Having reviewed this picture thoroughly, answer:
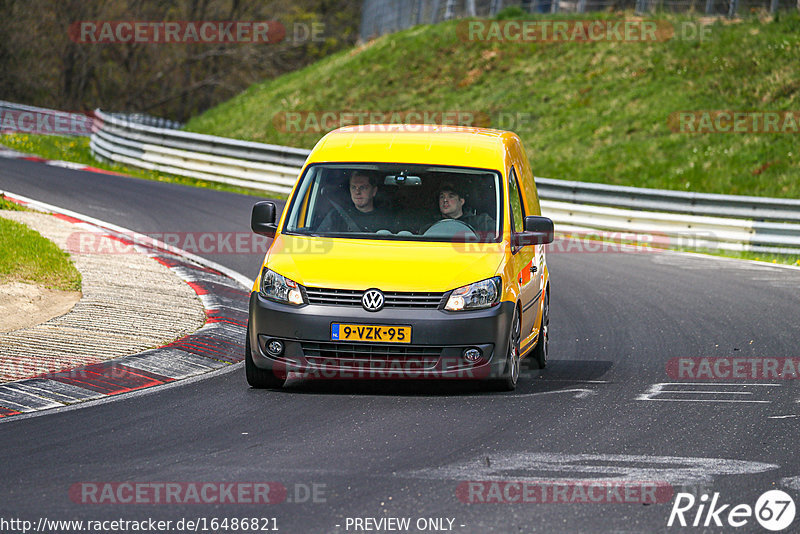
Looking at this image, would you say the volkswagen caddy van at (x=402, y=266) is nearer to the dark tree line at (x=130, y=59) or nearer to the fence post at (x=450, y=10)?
the fence post at (x=450, y=10)

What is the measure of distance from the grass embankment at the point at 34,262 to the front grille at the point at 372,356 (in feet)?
16.0

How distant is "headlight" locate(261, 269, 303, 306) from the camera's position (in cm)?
852

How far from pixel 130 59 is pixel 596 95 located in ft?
94.9

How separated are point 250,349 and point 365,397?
2.98ft

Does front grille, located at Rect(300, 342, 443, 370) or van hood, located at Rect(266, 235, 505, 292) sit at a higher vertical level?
van hood, located at Rect(266, 235, 505, 292)

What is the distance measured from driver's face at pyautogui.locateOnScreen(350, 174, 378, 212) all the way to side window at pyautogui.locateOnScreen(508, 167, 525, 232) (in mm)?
1111

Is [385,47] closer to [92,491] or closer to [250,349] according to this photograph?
[250,349]

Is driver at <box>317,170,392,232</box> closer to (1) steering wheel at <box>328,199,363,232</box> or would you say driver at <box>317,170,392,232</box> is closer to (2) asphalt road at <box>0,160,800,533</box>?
(1) steering wheel at <box>328,199,363,232</box>

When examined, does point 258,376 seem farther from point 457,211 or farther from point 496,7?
point 496,7

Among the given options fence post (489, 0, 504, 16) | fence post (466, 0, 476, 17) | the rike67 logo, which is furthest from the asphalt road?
fence post (466, 0, 476, 17)

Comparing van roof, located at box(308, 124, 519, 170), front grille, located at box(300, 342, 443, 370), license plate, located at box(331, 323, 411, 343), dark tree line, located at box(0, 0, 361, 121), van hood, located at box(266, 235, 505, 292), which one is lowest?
front grille, located at box(300, 342, 443, 370)

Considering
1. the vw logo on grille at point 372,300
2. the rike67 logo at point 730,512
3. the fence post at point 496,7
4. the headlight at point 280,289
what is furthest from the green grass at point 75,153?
the rike67 logo at point 730,512

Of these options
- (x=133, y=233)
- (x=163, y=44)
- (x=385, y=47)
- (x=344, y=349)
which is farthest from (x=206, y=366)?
(x=163, y=44)

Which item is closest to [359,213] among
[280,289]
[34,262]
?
[280,289]
